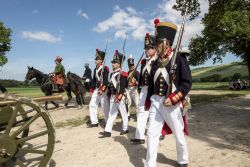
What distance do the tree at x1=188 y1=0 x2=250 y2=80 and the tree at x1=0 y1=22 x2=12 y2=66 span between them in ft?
71.4

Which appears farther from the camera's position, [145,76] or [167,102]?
[145,76]

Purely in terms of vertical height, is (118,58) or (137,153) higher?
(118,58)

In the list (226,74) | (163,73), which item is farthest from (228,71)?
(163,73)

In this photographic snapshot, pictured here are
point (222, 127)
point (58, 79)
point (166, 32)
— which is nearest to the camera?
point (166, 32)

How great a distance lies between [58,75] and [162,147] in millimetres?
10481

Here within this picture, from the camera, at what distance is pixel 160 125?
5.08m

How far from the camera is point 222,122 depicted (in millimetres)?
9227

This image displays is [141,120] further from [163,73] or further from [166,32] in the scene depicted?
[166,32]

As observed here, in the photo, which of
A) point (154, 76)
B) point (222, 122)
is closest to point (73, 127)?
point (222, 122)

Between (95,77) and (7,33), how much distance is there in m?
32.8

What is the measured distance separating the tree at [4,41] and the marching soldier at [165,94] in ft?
116

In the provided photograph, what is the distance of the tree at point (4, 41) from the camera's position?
37.9 m

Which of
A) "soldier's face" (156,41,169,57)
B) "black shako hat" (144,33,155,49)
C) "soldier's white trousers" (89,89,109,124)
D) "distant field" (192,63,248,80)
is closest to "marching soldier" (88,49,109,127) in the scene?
"soldier's white trousers" (89,89,109,124)

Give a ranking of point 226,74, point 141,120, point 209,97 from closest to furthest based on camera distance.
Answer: point 141,120
point 209,97
point 226,74
